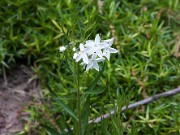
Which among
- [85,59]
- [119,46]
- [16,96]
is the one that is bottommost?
[85,59]

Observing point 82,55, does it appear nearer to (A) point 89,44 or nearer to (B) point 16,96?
(A) point 89,44

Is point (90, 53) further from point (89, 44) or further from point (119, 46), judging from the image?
point (119, 46)

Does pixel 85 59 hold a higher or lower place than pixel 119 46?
lower

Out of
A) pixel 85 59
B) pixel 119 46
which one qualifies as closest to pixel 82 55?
pixel 85 59

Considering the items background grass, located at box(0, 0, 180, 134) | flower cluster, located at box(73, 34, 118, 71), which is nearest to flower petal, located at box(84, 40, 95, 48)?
flower cluster, located at box(73, 34, 118, 71)

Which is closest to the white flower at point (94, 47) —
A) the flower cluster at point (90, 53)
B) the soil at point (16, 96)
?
the flower cluster at point (90, 53)

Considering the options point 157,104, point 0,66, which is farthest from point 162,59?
point 0,66

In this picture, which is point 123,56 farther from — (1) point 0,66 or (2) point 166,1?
(1) point 0,66

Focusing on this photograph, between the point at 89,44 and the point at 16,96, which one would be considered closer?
the point at 89,44
